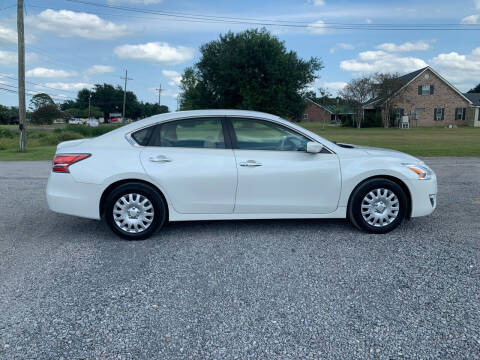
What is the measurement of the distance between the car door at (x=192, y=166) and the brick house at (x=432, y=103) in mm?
50340

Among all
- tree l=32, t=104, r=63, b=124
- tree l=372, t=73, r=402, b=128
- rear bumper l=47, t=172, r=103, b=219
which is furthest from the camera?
tree l=32, t=104, r=63, b=124

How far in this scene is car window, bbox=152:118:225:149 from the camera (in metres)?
4.93

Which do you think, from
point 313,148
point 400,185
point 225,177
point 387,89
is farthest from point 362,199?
point 387,89

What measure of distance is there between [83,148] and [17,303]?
84.3 inches

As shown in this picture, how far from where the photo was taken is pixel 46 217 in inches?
241

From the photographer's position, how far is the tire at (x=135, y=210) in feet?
15.6

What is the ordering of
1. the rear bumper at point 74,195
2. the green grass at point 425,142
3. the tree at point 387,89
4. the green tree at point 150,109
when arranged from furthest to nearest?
the green tree at point 150,109
the tree at point 387,89
the green grass at point 425,142
the rear bumper at point 74,195

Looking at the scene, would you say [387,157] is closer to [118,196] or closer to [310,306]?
[310,306]

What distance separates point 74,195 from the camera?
15.7ft

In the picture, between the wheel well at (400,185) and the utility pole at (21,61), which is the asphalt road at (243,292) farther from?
the utility pole at (21,61)

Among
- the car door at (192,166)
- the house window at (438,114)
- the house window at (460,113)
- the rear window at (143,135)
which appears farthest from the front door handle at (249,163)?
the house window at (460,113)

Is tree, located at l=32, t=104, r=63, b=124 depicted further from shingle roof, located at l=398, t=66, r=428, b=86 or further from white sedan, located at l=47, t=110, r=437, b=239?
white sedan, located at l=47, t=110, r=437, b=239

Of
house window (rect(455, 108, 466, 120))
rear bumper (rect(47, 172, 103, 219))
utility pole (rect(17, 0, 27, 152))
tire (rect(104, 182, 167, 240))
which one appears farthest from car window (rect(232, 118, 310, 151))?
house window (rect(455, 108, 466, 120))

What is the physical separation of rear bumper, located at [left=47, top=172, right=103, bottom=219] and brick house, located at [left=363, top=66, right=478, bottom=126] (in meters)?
51.1
